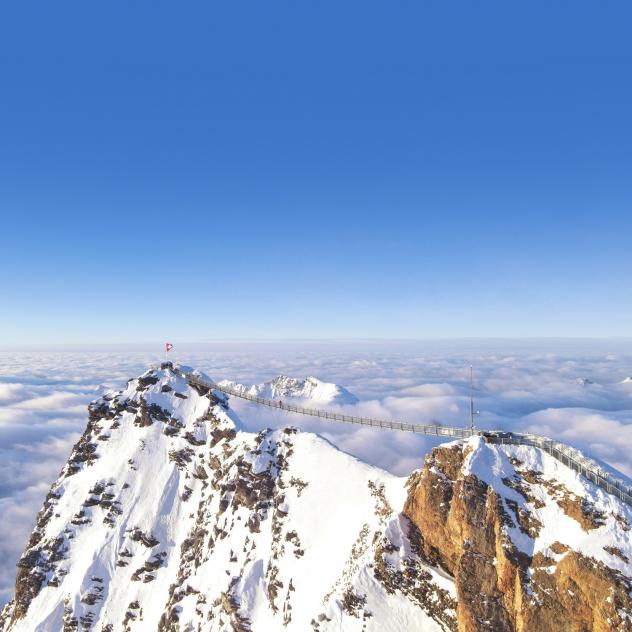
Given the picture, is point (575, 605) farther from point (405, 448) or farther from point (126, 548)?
point (405, 448)

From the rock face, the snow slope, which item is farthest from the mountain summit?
the snow slope

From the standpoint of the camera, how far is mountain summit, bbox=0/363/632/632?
3130 centimetres

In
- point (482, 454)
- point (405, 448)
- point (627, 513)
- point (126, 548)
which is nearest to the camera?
point (627, 513)

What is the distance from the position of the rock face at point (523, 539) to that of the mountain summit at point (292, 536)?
11 cm

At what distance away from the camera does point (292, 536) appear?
5712 centimetres

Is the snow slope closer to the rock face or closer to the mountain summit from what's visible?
the mountain summit

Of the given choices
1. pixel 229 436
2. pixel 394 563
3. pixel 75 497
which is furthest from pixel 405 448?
pixel 394 563

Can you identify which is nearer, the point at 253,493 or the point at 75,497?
the point at 253,493

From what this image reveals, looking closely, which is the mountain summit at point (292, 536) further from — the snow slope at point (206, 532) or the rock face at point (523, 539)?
the snow slope at point (206, 532)

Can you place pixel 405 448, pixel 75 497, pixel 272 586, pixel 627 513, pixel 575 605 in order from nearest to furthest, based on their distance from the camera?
pixel 575 605 → pixel 627 513 → pixel 272 586 → pixel 75 497 → pixel 405 448

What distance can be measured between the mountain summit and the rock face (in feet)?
0.36

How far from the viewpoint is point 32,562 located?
82.4m

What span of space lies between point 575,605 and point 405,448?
165 metres

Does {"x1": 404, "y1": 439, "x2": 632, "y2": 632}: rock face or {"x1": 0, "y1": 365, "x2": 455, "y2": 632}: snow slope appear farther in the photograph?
{"x1": 0, "y1": 365, "x2": 455, "y2": 632}: snow slope
